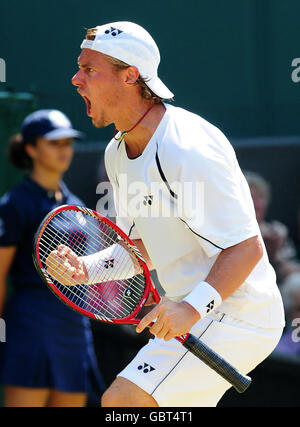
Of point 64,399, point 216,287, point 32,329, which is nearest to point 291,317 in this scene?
point 64,399

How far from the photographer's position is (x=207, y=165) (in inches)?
113

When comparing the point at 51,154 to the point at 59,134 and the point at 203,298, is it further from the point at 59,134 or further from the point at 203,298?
the point at 203,298

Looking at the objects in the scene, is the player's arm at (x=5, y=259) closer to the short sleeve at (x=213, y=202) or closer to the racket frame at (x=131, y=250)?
the racket frame at (x=131, y=250)

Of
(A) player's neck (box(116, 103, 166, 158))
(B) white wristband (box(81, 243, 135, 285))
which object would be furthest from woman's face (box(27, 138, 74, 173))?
(A) player's neck (box(116, 103, 166, 158))

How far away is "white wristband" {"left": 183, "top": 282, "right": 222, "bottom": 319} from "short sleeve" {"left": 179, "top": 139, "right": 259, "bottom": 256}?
0.38 ft

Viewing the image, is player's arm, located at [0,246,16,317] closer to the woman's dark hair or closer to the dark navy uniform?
the dark navy uniform

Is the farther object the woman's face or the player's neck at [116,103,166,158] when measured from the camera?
the woman's face

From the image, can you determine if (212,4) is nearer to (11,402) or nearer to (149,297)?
(11,402)

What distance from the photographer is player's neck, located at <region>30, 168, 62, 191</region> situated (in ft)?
15.3

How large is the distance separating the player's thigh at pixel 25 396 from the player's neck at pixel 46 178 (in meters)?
1.00

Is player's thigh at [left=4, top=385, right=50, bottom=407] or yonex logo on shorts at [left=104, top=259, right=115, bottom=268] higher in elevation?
yonex logo on shorts at [left=104, top=259, right=115, bottom=268]

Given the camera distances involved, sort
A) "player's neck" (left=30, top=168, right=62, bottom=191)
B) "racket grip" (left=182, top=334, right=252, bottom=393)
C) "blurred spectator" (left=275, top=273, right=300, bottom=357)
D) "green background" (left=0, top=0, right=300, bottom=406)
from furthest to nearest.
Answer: "green background" (left=0, top=0, right=300, bottom=406), "blurred spectator" (left=275, top=273, right=300, bottom=357), "player's neck" (left=30, top=168, right=62, bottom=191), "racket grip" (left=182, top=334, right=252, bottom=393)

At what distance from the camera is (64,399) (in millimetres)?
4555

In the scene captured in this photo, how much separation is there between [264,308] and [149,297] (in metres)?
0.40
